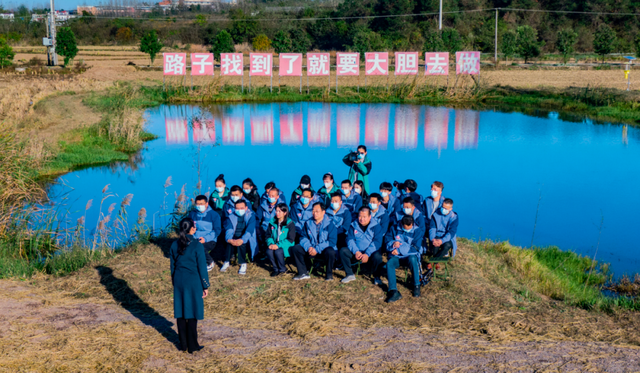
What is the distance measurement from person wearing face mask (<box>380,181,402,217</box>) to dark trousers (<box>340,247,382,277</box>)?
0.99m

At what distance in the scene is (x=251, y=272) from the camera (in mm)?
8500

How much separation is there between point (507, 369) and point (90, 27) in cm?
6530

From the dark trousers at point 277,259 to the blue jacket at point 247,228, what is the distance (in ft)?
1.04

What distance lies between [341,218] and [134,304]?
2.86 m

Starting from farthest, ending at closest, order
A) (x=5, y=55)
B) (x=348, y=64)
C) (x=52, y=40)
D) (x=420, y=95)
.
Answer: (x=52, y=40), (x=5, y=55), (x=348, y=64), (x=420, y=95)

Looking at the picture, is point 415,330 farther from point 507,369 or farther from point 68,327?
point 68,327

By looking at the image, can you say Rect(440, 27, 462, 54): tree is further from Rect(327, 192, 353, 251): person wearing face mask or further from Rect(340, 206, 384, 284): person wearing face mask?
Rect(340, 206, 384, 284): person wearing face mask

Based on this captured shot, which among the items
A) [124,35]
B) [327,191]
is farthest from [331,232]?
[124,35]

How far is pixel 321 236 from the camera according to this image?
8086 mm

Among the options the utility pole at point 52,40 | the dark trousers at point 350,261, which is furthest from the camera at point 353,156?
the utility pole at point 52,40

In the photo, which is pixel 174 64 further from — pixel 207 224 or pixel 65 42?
pixel 207 224

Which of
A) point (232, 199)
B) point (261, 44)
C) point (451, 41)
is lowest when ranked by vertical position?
point (232, 199)

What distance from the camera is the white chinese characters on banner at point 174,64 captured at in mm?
31703

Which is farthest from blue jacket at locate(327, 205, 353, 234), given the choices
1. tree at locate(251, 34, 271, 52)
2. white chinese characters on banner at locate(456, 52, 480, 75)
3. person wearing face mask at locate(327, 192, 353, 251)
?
tree at locate(251, 34, 271, 52)
